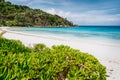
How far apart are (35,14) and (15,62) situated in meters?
117

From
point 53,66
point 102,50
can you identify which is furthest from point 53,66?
point 102,50

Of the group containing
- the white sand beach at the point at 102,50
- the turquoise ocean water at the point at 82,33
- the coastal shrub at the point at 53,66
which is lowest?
the turquoise ocean water at the point at 82,33

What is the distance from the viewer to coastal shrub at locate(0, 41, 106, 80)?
2.69 m

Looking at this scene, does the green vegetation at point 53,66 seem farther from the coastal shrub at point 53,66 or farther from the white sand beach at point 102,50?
the white sand beach at point 102,50

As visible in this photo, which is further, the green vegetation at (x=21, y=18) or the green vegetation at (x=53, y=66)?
the green vegetation at (x=21, y=18)

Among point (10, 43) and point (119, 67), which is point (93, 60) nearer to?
point (10, 43)

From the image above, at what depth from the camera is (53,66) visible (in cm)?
303

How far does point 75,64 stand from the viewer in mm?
3184

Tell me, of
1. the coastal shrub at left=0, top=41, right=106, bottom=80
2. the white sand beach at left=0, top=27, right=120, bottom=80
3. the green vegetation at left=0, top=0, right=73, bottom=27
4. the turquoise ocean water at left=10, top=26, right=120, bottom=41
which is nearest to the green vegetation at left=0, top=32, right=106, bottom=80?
the coastal shrub at left=0, top=41, right=106, bottom=80

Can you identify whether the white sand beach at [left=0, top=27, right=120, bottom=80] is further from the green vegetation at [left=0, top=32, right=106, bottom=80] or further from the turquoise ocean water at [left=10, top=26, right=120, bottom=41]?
the turquoise ocean water at [left=10, top=26, right=120, bottom=41]

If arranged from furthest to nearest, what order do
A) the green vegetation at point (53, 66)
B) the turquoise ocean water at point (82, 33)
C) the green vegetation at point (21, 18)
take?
the green vegetation at point (21, 18), the turquoise ocean water at point (82, 33), the green vegetation at point (53, 66)

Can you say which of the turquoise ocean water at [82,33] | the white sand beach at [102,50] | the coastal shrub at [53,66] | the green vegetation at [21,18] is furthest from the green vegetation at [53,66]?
the green vegetation at [21,18]

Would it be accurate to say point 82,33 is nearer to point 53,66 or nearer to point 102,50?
point 102,50

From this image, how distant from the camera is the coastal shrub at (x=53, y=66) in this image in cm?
269
